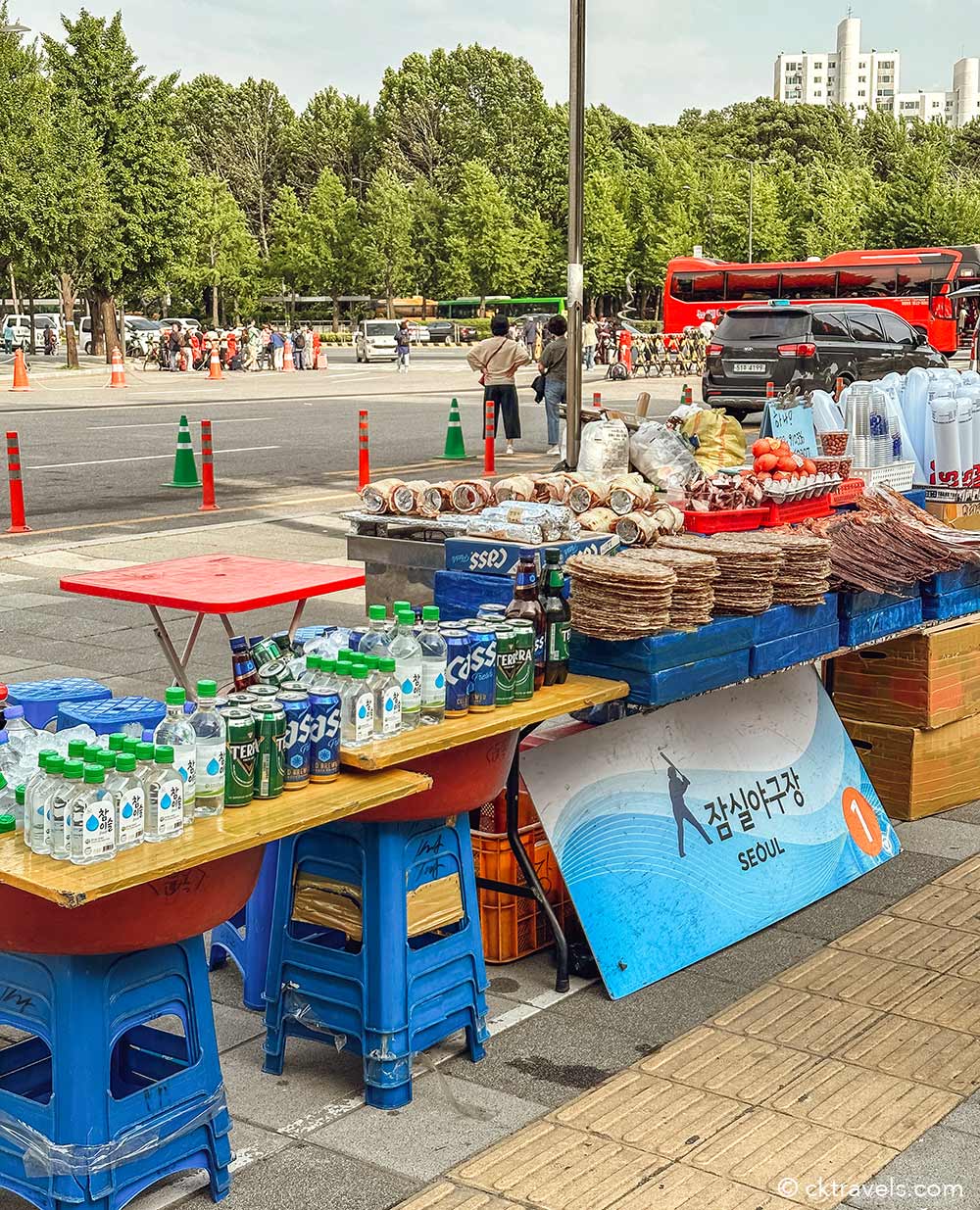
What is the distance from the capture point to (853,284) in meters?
44.2

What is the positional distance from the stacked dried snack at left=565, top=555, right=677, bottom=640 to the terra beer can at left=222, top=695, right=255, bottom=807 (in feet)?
4.89

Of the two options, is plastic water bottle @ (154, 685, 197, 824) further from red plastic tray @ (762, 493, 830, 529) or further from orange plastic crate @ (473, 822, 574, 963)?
red plastic tray @ (762, 493, 830, 529)

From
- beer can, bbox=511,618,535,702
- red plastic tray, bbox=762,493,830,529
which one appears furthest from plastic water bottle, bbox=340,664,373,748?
red plastic tray, bbox=762,493,830,529

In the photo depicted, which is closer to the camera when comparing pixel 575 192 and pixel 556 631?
pixel 556 631

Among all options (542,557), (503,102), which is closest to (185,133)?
(503,102)

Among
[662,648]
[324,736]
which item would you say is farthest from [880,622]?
[324,736]

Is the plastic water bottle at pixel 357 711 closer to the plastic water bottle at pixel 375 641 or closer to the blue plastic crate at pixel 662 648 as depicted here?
the plastic water bottle at pixel 375 641

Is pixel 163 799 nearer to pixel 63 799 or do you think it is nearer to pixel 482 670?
Result: pixel 63 799

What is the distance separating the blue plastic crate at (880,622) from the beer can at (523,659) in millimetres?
1896

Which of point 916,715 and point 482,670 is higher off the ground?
point 482,670

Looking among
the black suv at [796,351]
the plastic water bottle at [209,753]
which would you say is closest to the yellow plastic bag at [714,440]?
the plastic water bottle at [209,753]

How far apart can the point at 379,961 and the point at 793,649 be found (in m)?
2.26

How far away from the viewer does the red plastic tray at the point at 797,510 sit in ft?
20.7

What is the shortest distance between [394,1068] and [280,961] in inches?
18.8
